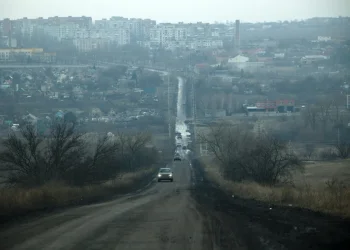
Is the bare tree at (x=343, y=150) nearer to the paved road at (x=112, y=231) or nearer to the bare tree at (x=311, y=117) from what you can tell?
the bare tree at (x=311, y=117)

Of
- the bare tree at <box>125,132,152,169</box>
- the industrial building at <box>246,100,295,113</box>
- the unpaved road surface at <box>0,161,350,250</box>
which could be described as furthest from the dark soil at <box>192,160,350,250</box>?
the industrial building at <box>246,100,295,113</box>

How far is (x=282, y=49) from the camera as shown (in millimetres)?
96688

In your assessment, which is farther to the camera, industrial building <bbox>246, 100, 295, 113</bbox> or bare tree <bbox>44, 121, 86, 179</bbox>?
industrial building <bbox>246, 100, 295, 113</bbox>

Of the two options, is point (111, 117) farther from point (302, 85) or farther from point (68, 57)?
point (68, 57)

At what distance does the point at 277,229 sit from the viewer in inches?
430

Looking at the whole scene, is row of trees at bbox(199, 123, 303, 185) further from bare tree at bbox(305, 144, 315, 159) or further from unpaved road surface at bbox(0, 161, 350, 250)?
unpaved road surface at bbox(0, 161, 350, 250)

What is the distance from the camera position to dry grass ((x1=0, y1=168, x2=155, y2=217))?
14188 millimetres

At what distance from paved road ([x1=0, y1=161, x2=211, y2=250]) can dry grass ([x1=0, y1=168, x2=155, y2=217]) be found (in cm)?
94

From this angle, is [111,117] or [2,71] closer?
[111,117]

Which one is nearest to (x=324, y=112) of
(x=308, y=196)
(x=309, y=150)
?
(x=309, y=150)

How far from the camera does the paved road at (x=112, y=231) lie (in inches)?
369

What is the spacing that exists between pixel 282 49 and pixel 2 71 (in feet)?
137

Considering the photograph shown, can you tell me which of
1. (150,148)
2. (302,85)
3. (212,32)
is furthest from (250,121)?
(212,32)

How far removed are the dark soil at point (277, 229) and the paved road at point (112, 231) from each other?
40 cm
